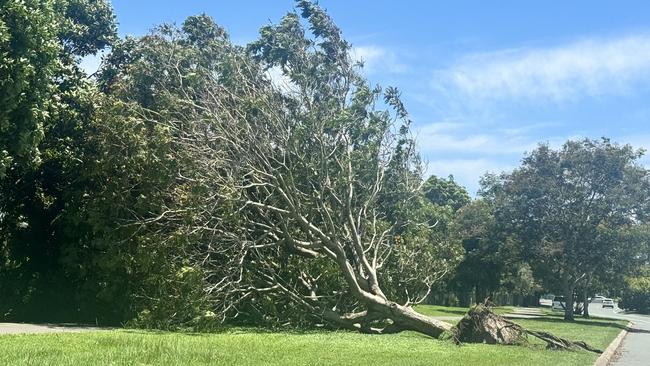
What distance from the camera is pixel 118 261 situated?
22016mm

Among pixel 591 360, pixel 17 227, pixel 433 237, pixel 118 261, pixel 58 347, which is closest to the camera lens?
pixel 58 347

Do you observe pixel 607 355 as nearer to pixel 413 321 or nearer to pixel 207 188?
pixel 413 321

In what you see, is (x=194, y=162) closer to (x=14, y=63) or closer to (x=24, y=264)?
(x=14, y=63)

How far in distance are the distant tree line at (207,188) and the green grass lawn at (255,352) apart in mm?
4269

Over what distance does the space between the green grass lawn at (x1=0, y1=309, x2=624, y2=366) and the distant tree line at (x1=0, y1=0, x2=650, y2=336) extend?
4.27 meters

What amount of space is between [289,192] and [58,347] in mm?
11715

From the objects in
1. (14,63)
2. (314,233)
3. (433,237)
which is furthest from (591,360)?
(14,63)

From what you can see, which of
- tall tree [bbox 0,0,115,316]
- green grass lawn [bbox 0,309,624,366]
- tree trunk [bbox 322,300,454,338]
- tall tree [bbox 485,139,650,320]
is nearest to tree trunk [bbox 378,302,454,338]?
tree trunk [bbox 322,300,454,338]

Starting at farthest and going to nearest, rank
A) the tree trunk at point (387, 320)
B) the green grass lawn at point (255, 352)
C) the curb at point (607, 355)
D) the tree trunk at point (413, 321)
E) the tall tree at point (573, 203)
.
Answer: the tall tree at point (573, 203) < the tree trunk at point (387, 320) < the tree trunk at point (413, 321) < the curb at point (607, 355) < the green grass lawn at point (255, 352)

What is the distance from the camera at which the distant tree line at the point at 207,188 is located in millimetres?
21969

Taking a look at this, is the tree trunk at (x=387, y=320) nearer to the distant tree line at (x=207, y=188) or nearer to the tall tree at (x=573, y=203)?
the distant tree line at (x=207, y=188)

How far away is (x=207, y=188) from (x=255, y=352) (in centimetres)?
886

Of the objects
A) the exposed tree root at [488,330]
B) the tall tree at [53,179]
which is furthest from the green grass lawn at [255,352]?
the tall tree at [53,179]

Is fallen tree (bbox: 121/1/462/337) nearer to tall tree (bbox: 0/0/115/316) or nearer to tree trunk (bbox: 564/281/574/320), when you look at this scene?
tall tree (bbox: 0/0/115/316)
